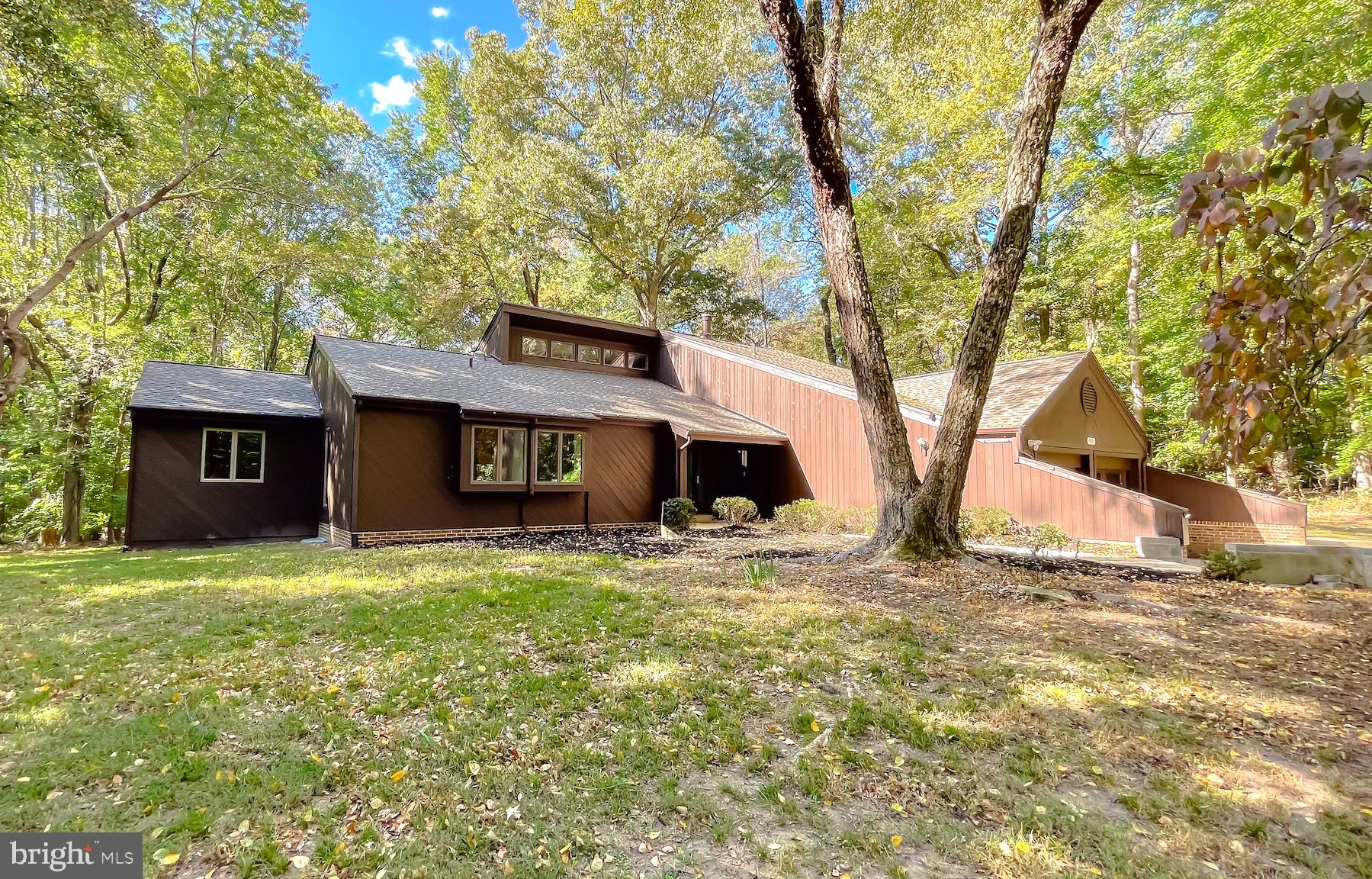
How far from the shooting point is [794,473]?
14648 mm

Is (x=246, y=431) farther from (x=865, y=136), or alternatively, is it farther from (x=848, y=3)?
(x=865, y=136)

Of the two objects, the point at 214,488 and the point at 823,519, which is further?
the point at 823,519

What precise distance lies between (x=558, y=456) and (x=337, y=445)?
431 cm

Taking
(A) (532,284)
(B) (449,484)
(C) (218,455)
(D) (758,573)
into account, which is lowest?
(D) (758,573)

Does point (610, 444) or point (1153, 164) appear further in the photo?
point (1153, 164)

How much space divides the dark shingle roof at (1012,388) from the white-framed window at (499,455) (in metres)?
8.35

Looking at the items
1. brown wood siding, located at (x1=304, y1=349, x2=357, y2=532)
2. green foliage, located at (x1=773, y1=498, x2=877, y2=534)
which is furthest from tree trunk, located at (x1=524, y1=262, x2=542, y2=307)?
green foliage, located at (x1=773, y1=498, x2=877, y2=534)

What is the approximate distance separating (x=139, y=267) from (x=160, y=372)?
8187 mm

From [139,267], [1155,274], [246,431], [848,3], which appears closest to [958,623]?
[848,3]

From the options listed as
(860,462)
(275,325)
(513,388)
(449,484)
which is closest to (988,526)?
(860,462)

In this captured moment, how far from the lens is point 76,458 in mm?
14328

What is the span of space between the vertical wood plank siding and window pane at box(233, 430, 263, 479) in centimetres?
1075

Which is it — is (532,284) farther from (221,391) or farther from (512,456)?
(512,456)

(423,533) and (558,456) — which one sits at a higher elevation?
(558,456)
